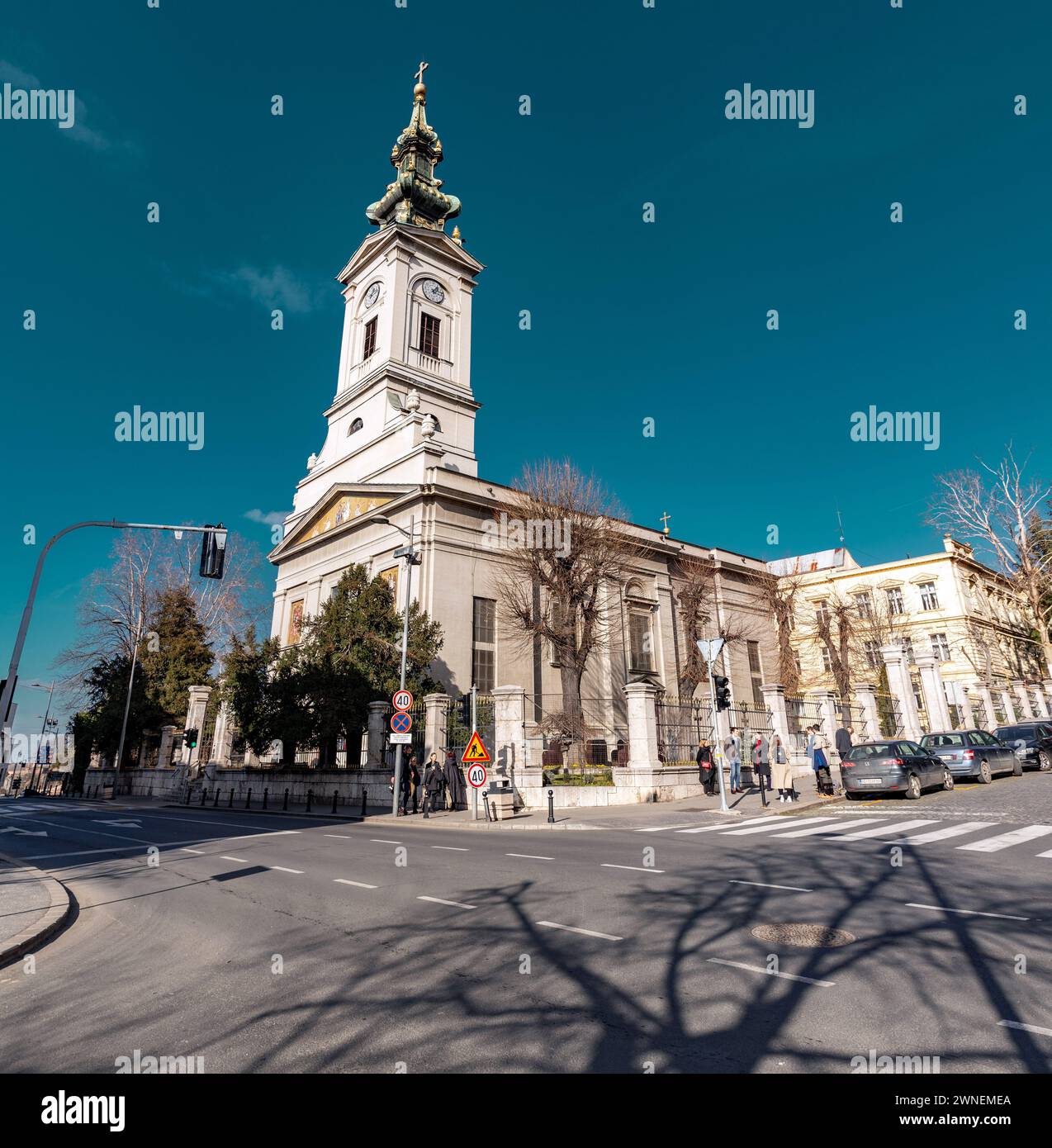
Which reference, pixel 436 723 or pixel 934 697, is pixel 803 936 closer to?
pixel 436 723

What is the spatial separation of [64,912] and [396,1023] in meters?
5.81

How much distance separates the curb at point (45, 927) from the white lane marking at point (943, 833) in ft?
37.5

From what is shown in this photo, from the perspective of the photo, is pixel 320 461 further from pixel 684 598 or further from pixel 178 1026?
pixel 178 1026

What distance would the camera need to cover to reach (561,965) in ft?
17.1

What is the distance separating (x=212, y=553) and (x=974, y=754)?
68.8ft

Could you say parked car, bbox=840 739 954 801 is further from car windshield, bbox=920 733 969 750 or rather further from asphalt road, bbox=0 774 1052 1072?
asphalt road, bbox=0 774 1052 1072

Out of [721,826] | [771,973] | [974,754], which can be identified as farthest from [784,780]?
[771,973]

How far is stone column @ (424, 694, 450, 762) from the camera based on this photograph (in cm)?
2419

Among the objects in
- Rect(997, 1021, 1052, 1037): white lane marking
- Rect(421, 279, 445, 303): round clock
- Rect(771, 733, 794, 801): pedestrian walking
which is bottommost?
Rect(997, 1021, 1052, 1037): white lane marking

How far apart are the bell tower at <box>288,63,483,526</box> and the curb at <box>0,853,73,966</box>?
31264mm

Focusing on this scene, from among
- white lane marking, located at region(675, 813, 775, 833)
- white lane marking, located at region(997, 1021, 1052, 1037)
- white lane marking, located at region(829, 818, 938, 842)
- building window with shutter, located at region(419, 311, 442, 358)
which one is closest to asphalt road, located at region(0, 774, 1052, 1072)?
white lane marking, located at region(997, 1021, 1052, 1037)

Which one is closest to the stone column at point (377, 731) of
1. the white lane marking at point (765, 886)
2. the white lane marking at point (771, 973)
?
the white lane marking at point (765, 886)

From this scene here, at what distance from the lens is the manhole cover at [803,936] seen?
5.54m
